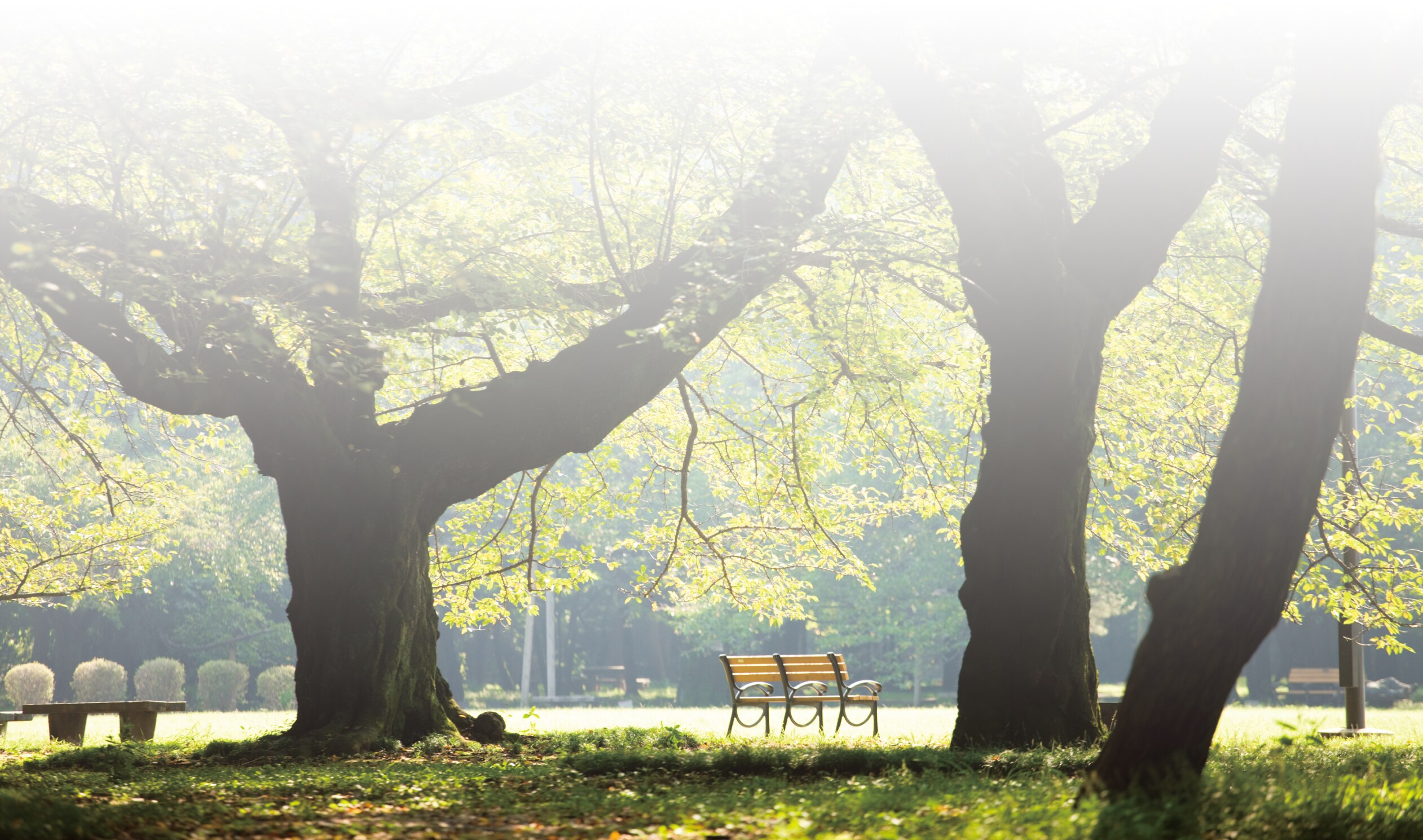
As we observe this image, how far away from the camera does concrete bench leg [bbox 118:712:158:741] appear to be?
13.9 m

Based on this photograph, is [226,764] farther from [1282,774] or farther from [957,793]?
[1282,774]

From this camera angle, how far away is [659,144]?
13.1 m

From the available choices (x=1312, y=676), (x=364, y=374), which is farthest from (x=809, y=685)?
(x=1312, y=676)

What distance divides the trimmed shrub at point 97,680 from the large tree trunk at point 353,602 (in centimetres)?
2456

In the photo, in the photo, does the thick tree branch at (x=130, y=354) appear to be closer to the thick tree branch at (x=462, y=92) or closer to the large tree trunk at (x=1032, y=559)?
the thick tree branch at (x=462, y=92)

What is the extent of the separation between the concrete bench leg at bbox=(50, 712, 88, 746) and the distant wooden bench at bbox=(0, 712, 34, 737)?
1.04 ft

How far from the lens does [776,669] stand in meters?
15.2

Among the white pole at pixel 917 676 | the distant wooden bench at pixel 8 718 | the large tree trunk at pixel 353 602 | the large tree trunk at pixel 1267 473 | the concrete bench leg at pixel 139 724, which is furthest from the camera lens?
the white pole at pixel 917 676

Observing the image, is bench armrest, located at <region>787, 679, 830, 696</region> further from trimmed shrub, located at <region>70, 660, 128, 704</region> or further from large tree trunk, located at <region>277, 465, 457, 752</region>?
trimmed shrub, located at <region>70, 660, 128, 704</region>

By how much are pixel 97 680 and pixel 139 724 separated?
21.0 meters

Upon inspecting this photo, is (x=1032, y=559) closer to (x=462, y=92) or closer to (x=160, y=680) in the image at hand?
(x=462, y=92)

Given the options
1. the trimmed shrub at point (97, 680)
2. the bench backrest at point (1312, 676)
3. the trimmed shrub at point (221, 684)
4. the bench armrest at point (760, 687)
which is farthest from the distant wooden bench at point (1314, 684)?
the trimmed shrub at point (97, 680)

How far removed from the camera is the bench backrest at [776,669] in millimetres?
15016

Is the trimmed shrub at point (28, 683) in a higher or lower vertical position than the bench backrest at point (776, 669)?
lower
